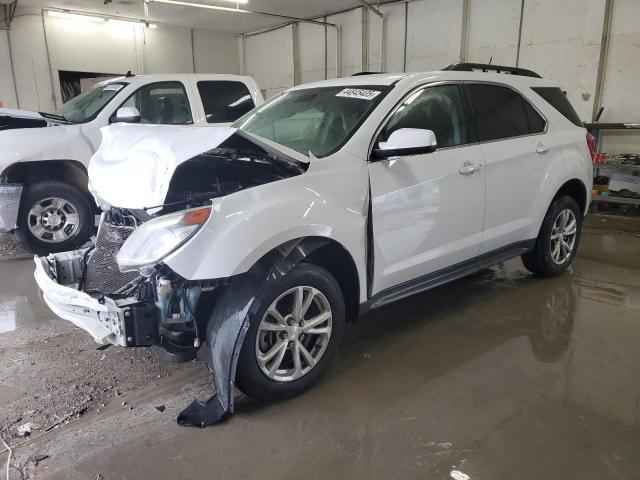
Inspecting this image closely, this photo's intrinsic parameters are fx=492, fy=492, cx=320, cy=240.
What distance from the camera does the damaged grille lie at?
2588 mm

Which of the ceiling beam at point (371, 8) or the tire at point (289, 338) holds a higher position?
the ceiling beam at point (371, 8)

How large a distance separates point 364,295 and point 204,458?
121 centimetres

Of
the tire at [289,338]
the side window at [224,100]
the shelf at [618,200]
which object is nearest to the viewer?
the tire at [289,338]

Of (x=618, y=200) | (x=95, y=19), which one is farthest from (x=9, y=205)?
(x=95, y=19)

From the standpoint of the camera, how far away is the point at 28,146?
200 inches

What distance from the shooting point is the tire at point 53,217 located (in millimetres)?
5207

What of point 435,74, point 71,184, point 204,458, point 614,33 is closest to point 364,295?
point 204,458

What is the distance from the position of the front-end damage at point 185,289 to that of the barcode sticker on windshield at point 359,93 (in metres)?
0.84

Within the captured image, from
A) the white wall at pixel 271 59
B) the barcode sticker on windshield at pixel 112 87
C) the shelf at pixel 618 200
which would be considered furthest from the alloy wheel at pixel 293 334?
the white wall at pixel 271 59

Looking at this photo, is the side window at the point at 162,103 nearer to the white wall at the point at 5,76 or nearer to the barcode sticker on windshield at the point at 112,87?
the barcode sticker on windshield at the point at 112,87

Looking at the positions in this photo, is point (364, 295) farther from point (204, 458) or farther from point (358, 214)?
point (204, 458)

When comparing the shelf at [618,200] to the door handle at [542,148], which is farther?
the shelf at [618,200]

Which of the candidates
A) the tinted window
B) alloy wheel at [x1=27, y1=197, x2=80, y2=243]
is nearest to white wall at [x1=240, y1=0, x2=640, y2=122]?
the tinted window

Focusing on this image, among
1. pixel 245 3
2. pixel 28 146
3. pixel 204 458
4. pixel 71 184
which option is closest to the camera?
pixel 204 458
